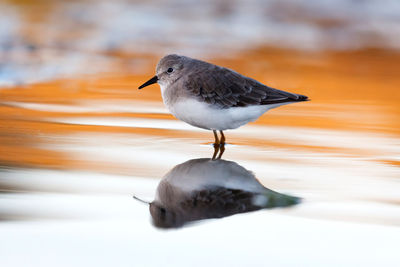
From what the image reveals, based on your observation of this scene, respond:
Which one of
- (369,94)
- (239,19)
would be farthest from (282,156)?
(239,19)

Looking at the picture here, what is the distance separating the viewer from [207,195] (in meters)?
Answer: 3.59

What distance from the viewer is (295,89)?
313 inches

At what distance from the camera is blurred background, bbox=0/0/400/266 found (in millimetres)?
2973

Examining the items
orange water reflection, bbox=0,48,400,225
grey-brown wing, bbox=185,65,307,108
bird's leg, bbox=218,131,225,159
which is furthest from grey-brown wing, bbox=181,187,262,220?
grey-brown wing, bbox=185,65,307,108

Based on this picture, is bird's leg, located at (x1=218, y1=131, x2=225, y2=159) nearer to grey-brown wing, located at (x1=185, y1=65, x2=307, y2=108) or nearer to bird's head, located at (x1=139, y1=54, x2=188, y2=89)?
grey-brown wing, located at (x1=185, y1=65, x2=307, y2=108)

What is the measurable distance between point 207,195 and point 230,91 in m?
1.81

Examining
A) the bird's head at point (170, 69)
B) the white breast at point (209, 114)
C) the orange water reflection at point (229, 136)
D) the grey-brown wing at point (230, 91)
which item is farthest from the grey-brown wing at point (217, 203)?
the bird's head at point (170, 69)

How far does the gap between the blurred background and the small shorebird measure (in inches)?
7.5

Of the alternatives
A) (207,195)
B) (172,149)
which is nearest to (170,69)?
(172,149)

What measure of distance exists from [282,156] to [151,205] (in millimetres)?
1497

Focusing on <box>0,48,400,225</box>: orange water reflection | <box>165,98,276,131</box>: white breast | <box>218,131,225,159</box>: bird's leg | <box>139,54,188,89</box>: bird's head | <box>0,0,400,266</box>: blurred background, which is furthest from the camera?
Result: <box>139,54,188,89</box>: bird's head

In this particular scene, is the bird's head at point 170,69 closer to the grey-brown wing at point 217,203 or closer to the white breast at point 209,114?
the white breast at point 209,114

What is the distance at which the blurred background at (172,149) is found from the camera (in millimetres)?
2973

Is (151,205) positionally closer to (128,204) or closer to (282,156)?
(128,204)
